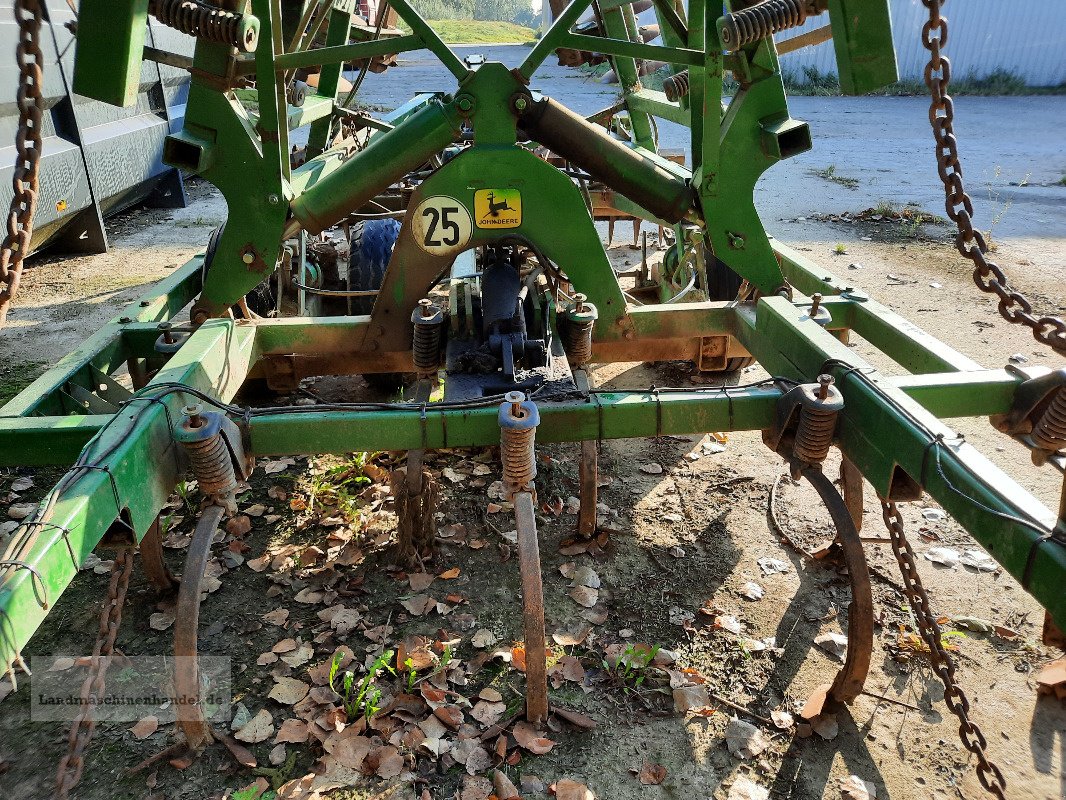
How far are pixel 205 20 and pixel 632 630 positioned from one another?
2946mm

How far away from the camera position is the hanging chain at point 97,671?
7.25 feet

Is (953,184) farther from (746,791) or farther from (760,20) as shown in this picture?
(746,791)

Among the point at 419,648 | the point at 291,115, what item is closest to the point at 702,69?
the point at 291,115

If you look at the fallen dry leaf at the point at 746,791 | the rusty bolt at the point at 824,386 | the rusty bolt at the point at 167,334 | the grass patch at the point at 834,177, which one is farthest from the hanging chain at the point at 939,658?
the grass patch at the point at 834,177

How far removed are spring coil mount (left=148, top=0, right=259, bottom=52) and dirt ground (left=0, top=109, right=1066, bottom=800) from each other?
7.25 ft

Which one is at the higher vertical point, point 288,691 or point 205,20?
point 205,20

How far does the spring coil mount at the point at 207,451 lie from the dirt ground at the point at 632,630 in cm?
92

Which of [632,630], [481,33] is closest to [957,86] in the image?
[632,630]

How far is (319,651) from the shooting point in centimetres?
327

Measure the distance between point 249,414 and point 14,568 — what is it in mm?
1033

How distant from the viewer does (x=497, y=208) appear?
348cm

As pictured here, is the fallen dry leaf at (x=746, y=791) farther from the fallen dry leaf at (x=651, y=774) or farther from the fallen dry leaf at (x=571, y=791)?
the fallen dry leaf at (x=571, y=791)

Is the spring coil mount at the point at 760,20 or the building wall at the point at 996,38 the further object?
the building wall at the point at 996,38

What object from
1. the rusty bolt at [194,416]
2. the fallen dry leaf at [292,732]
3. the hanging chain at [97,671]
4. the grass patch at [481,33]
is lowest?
the fallen dry leaf at [292,732]
